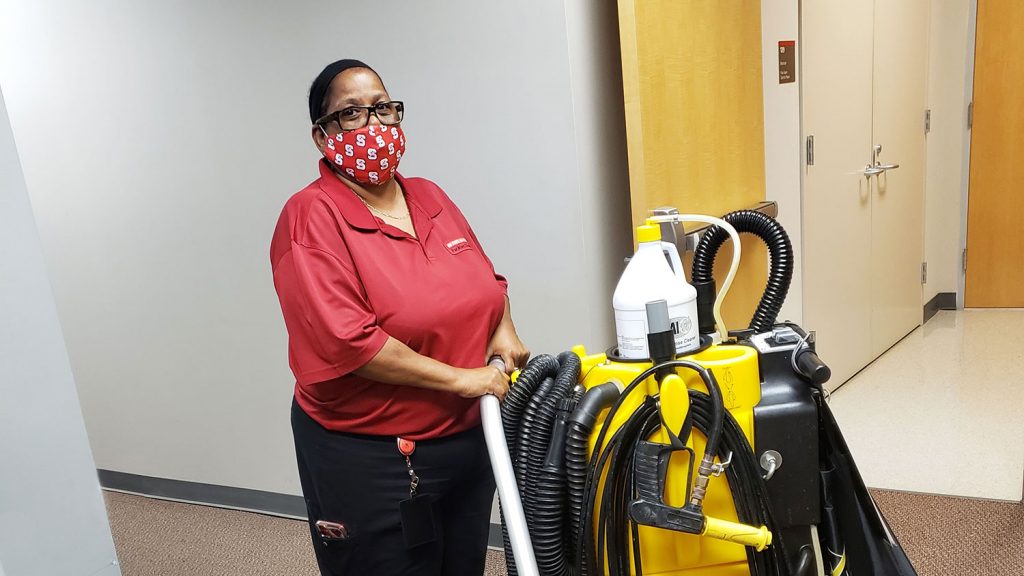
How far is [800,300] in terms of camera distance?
306 centimetres

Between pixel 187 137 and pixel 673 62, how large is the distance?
1689mm

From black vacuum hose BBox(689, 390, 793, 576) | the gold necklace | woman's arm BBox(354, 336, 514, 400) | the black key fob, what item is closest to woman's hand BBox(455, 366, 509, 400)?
woman's arm BBox(354, 336, 514, 400)

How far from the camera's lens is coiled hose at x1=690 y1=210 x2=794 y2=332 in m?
1.11

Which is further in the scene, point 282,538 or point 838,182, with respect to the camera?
point 838,182

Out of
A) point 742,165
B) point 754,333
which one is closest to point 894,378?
point 742,165

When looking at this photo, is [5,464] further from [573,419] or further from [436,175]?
[436,175]

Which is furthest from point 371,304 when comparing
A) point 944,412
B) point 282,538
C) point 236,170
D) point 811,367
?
point 944,412

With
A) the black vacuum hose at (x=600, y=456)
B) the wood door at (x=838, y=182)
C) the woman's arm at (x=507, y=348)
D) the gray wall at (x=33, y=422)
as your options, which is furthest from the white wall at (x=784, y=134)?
the gray wall at (x=33, y=422)

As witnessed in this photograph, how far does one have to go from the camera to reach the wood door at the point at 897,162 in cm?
359

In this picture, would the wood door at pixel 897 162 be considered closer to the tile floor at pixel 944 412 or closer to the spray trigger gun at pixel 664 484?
the tile floor at pixel 944 412

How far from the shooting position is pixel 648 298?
3.38 feet

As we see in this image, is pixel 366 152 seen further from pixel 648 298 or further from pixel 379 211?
pixel 648 298

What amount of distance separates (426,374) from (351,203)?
35 centimetres

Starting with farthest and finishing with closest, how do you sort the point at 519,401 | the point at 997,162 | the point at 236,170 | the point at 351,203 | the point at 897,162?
the point at 997,162 → the point at 897,162 → the point at 236,170 → the point at 351,203 → the point at 519,401
